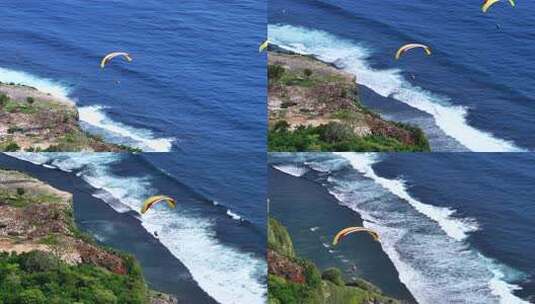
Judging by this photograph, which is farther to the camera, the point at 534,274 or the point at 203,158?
the point at 203,158

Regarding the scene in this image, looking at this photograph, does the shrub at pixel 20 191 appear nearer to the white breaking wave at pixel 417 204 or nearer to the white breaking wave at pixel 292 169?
the white breaking wave at pixel 292 169

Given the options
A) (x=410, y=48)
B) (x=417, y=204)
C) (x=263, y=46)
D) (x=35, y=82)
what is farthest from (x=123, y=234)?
(x=410, y=48)

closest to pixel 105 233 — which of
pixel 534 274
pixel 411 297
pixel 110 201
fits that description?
pixel 110 201

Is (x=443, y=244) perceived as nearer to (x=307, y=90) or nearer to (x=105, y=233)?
(x=307, y=90)

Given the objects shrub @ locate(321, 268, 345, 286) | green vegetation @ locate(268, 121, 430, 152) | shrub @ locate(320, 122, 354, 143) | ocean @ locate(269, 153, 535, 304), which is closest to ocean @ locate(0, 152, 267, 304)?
green vegetation @ locate(268, 121, 430, 152)

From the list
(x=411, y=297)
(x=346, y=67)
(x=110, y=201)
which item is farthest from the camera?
(x=346, y=67)

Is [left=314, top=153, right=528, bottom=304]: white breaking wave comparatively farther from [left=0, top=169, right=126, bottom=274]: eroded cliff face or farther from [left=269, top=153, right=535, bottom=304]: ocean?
[left=0, top=169, right=126, bottom=274]: eroded cliff face

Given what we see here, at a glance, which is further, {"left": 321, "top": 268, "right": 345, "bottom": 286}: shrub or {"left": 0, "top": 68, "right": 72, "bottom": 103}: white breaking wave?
{"left": 0, "top": 68, "right": 72, "bottom": 103}: white breaking wave
